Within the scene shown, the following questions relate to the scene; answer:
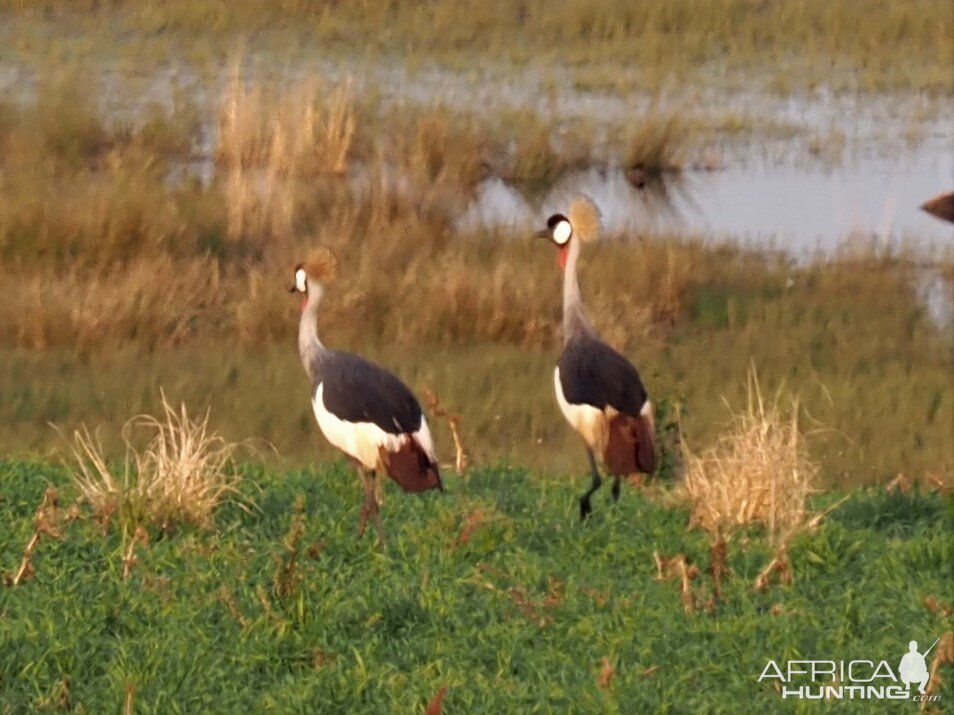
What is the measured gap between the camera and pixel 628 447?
6.23m

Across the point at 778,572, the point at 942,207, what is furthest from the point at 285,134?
the point at 778,572

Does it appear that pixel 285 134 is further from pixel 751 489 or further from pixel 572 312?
pixel 751 489

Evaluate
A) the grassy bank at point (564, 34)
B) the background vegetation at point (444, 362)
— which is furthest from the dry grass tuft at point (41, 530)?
the grassy bank at point (564, 34)

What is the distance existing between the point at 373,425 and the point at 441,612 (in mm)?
962

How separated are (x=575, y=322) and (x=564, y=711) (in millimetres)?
2617

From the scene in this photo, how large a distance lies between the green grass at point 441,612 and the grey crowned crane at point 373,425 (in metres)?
0.14

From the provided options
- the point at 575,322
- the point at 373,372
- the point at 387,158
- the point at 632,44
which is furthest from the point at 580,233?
the point at 632,44

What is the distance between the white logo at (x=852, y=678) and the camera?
4.59m

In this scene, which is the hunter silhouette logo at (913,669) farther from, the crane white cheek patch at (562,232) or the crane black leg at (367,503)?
the crane white cheek patch at (562,232)

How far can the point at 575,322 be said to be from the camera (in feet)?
22.6

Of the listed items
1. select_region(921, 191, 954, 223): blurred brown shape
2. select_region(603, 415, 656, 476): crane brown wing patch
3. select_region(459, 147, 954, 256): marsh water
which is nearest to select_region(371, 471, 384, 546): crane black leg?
select_region(603, 415, 656, 476): crane brown wing patch

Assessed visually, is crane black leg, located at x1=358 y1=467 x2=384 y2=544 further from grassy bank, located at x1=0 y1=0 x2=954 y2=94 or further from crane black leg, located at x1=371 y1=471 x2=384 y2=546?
grassy bank, located at x1=0 y1=0 x2=954 y2=94

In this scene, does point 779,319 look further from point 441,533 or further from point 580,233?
point 441,533

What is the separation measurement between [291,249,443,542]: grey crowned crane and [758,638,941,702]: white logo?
1400mm
